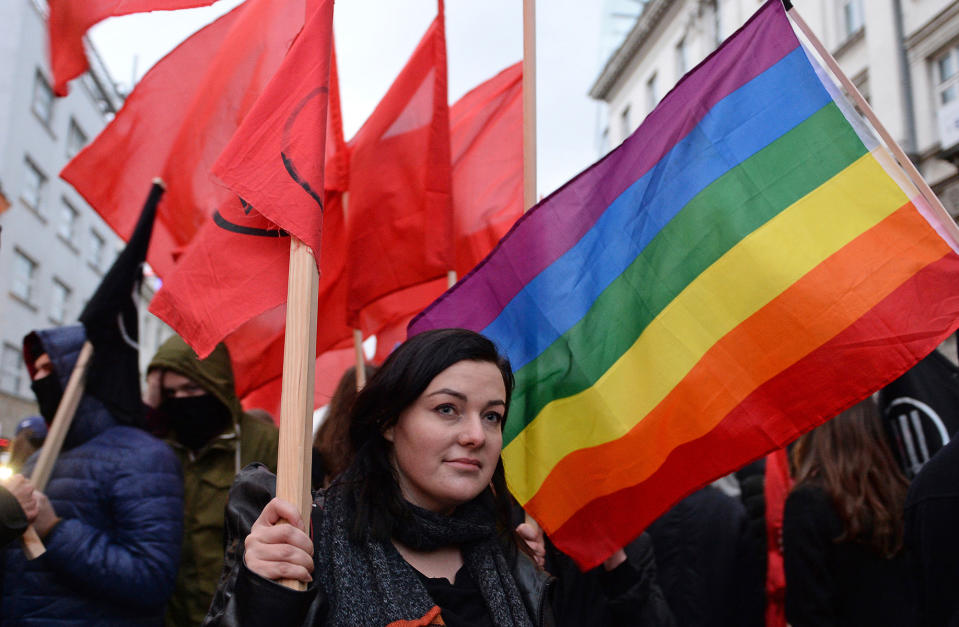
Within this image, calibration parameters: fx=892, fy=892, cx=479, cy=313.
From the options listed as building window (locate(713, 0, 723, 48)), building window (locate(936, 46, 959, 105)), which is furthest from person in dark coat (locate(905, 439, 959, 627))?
building window (locate(713, 0, 723, 48))

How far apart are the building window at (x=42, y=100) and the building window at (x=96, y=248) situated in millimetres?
5892

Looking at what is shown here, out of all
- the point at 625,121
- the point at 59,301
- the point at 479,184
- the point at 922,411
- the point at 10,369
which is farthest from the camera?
the point at 625,121

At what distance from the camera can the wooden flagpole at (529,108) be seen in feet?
9.93

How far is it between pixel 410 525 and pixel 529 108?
1.67 meters

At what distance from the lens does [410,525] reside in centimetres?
205

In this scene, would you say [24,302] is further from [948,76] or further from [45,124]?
[948,76]

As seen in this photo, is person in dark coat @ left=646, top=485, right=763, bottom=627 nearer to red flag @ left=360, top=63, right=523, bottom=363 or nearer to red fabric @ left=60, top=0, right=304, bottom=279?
red flag @ left=360, top=63, right=523, bottom=363

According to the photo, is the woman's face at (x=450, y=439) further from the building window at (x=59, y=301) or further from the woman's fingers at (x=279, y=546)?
the building window at (x=59, y=301)

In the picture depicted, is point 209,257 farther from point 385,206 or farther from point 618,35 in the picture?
point 618,35

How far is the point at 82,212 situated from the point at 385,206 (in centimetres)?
2845

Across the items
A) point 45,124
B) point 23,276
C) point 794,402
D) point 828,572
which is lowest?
point 828,572

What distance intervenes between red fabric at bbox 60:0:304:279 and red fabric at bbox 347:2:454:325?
74 cm

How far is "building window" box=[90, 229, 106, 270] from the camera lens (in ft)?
101

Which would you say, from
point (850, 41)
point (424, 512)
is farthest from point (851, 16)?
point (424, 512)
